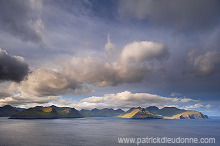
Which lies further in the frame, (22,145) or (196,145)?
(196,145)

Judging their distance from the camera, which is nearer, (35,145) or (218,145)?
(35,145)

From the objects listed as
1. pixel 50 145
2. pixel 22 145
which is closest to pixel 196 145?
pixel 50 145

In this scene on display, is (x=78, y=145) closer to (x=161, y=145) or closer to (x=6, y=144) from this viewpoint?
(x=6, y=144)

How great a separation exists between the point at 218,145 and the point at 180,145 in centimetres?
4127

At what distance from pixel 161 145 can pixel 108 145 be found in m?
47.4

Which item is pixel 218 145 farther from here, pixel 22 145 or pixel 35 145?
pixel 22 145

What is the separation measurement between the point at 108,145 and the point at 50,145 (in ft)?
170

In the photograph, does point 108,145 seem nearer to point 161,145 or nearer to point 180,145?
point 161,145

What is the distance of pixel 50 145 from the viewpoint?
126 metres

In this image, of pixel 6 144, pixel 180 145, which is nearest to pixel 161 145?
pixel 180 145

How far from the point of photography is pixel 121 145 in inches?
4968

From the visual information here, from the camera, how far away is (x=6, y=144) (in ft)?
403

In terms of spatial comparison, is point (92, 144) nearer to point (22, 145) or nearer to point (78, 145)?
point (78, 145)

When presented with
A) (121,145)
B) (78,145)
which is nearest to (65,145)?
(78,145)
